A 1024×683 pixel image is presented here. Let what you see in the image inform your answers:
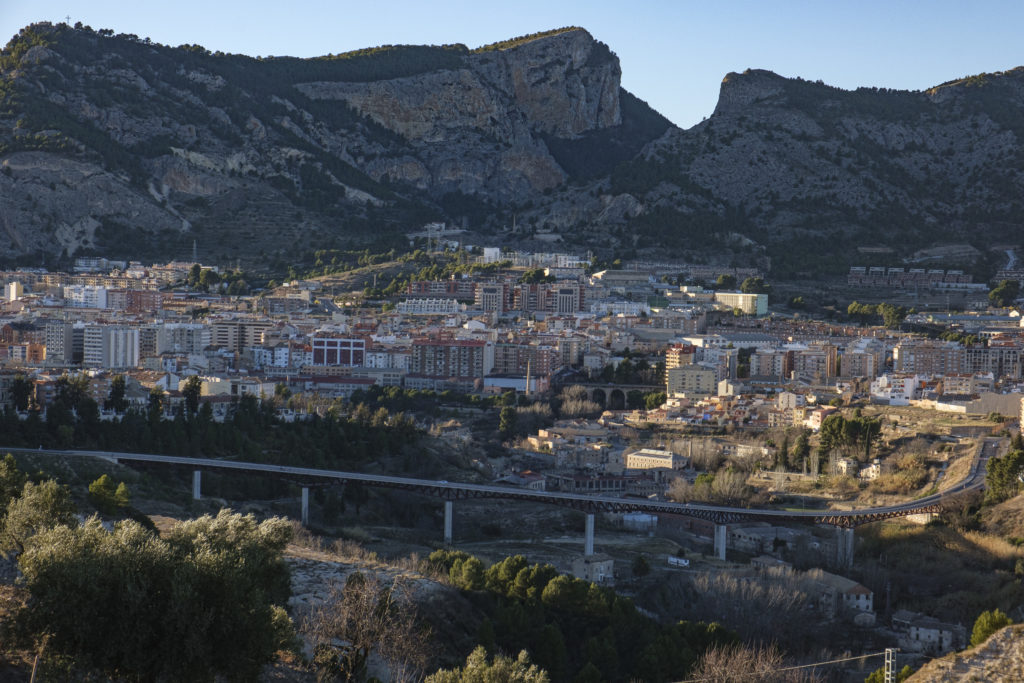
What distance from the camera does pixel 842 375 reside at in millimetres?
53375

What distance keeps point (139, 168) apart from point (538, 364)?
3381cm

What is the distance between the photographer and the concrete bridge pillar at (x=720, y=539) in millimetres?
29641

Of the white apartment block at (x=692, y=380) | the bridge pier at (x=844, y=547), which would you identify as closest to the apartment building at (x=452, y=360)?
the white apartment block at (x=692, y=380)

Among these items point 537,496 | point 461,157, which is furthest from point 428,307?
point 537,496

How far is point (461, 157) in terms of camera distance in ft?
317

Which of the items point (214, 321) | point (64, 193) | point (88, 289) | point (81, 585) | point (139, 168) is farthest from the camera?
point (139, 168)

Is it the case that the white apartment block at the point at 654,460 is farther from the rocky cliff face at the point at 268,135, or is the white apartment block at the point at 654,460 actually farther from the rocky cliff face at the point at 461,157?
the rocky cliff face at the point at 268,135

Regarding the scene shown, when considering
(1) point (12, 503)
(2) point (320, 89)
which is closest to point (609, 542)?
(1) point (12, 503)

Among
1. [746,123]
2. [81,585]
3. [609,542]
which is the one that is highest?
[746,123]

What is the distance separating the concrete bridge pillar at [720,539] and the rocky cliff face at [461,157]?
48278mm

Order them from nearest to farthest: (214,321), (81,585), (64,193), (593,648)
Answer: (81,585)
(593,648)
(214,321)
(64,193)

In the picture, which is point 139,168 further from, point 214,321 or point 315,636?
point 315,636

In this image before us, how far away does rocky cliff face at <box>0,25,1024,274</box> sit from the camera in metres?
78.2

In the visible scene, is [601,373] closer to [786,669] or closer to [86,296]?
[86,296]
